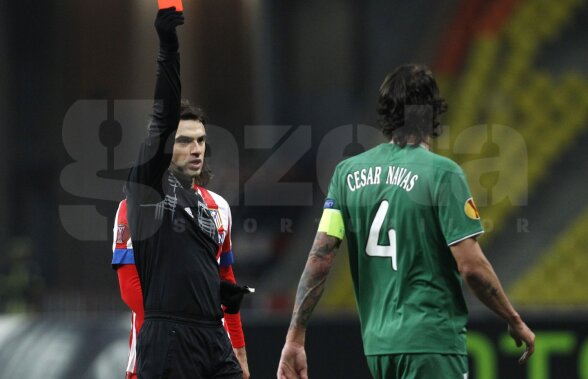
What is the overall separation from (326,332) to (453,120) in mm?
1331

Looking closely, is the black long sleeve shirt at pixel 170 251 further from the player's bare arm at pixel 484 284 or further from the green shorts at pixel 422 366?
the player's bare arm at pixel 484 284

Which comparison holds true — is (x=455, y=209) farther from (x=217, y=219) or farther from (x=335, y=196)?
(x=217, y=219)

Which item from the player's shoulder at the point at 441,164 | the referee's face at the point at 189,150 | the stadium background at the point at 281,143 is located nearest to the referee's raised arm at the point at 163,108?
the referee's face at the point at 189,150

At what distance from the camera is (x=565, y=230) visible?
6.34 m

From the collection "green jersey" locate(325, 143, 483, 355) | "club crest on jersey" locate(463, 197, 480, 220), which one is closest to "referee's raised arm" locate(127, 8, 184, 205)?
"green jersey" locate(325, 143, 483, 355)

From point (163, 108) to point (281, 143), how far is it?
2.31 meters

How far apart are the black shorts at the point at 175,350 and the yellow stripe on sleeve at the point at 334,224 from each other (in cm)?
64

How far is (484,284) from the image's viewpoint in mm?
3748

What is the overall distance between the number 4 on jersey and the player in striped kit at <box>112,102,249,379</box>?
817 millimetres

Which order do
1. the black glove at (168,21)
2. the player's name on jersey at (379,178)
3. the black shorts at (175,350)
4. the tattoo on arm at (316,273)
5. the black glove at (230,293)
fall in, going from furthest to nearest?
the black glove at (230,293), the black shorts at (175,350), the tattoo on arm at (316,273), the player's name on jersey at (379,178), the black glove at (168,21)

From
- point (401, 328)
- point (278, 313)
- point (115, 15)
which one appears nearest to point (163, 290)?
point (401, 328)

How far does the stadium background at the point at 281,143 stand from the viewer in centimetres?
604

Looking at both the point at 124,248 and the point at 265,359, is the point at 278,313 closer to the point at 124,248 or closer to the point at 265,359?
the point at 265,359

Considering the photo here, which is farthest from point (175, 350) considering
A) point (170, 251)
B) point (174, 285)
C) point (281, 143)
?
point (281, 143)
